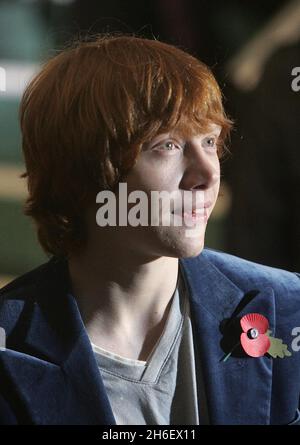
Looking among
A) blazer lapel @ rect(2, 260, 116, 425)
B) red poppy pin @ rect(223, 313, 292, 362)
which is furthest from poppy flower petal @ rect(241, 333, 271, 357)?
blazer lapel @ rect(2, 260, 116, 425)

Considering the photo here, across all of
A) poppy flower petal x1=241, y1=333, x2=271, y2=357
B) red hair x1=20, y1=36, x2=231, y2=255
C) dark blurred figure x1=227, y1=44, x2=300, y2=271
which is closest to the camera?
red hair x1=20, y1=36, x2=231, y2=255

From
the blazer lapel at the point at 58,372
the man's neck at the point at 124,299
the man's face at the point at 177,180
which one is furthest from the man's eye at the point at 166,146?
the blazer lapel at the point at 58,372

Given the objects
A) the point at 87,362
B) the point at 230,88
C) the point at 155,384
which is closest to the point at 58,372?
the point at 87,362

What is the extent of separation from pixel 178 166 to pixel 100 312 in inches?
11.1

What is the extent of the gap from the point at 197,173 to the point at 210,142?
2.9 inches

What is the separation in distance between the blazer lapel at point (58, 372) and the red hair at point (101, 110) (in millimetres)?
147

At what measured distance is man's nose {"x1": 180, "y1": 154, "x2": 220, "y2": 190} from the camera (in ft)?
3.56

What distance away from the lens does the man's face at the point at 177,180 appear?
3.55 ft

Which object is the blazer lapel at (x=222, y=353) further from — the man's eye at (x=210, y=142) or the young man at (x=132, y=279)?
the man's eye at (x=210, y=142)

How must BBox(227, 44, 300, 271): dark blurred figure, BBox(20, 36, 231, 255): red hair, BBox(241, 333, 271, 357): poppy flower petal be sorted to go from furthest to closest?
BBox(227, 44, 300, 271): dark blurred figure, BBox(241, 333, 271, 357): poppy flower petal, BBox(20, 36, 231, 255): red hair

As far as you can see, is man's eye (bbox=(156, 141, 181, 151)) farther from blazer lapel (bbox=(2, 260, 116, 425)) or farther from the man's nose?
blazer lapel (bbox=(2, 260, 116, 425))

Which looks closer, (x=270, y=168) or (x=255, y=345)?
(x=255, y=345)

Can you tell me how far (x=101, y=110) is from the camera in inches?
41.8

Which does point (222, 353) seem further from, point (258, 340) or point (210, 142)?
point (210, 142)
